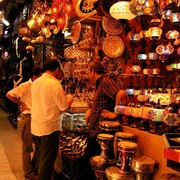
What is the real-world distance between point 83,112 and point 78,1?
197cm

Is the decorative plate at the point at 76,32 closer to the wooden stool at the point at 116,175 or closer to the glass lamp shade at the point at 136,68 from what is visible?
the glass lamp shade at the point at 136,68

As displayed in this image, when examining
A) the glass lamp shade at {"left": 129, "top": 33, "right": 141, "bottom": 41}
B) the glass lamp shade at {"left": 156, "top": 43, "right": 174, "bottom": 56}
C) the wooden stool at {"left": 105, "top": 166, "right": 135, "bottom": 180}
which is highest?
the glass lamp shade at {"left": 129, "top": 33, "right": 141, "bottom": 41}

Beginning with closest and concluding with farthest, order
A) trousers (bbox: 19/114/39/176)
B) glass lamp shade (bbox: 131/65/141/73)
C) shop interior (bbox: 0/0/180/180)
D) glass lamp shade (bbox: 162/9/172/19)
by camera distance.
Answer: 1. shop interior (bbox: 0/0/180/180)
2. glass lamp shade (bbox: 162/9/172/19)
3. trousers (bbox: 19/114/39/176)
4. glass lamp shade (bbox: 131/65/141/73)

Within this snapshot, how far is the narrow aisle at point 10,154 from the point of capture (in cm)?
497

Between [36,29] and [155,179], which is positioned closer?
[155,179]

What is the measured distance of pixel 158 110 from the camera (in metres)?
2.61

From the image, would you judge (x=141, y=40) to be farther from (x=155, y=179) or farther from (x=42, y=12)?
(x=155, y=179)

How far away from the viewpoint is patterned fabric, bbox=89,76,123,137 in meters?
3.45

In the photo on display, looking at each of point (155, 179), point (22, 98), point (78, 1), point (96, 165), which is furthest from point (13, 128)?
point (155, 179)

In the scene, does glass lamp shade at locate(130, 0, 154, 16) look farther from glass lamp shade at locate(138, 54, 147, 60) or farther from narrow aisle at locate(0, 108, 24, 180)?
narrow aisle at locate(0, 108, 24, 180)

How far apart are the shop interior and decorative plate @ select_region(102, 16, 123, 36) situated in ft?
0.06

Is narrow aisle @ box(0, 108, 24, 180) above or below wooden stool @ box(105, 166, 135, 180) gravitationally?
below

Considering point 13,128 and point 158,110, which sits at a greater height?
point 158,110

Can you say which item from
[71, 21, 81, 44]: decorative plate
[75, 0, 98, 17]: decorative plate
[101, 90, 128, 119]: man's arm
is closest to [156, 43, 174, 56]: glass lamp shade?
[75, 0, 98, 17]: decorative plate
